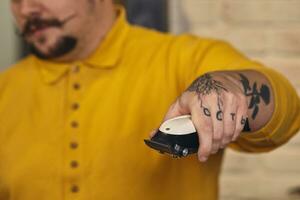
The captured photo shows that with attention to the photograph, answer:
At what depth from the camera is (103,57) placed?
110 cm

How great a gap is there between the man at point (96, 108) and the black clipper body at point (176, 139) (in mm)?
291

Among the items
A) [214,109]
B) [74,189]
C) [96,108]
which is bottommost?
[74,189]

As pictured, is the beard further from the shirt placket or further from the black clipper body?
the black clipper body

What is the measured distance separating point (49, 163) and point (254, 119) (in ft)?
1.34

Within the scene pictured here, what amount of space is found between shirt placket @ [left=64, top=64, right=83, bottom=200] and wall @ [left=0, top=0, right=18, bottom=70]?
1.43 ft

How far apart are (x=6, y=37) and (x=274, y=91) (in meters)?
0.83

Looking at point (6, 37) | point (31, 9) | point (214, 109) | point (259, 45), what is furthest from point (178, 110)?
point (6, 37)

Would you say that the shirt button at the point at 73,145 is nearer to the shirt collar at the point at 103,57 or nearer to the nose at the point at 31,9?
the shirt collar at the point at 103,57

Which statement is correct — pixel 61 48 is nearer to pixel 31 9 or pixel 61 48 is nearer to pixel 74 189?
pixel 31 9

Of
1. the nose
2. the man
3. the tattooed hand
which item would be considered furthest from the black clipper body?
the nose

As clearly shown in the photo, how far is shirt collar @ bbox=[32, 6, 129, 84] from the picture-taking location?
1.10 meters

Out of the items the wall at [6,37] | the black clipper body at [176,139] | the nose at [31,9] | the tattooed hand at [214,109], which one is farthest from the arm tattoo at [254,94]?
the wall at [6,37]

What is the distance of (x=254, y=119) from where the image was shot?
2.63ft

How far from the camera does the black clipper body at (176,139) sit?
641mm
